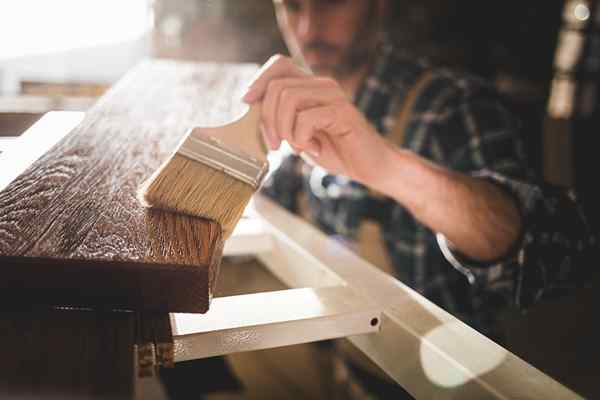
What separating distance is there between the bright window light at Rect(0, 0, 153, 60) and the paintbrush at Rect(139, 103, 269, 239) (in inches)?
31.2

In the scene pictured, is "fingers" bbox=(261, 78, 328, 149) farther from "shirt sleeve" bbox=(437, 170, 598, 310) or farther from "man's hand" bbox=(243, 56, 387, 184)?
"shirt sleeve" bbox=(437, 170, 598, 310)

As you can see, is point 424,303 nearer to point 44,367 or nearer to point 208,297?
point 208,297

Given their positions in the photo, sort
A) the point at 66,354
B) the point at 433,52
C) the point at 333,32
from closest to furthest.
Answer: the point at 66,354, the point at 333,32, the point at 433,52

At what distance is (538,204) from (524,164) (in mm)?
272

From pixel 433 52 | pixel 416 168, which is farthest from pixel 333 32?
pixel 433 52

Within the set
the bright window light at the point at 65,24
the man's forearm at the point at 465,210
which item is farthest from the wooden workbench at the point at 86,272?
the bright window light at the point at 65,24

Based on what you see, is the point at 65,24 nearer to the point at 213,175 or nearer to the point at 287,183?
the point at 287,183

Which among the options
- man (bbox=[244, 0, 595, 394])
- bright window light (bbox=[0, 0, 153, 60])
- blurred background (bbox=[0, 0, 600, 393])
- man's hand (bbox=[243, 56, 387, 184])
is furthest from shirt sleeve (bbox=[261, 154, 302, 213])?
man's hand (bbox=[243, 56, 387, 184])

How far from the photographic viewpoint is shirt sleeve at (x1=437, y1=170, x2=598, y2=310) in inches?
38.9

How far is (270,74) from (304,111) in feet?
0.26

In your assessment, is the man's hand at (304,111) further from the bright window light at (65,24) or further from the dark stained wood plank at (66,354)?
the bright window light at (65,24)

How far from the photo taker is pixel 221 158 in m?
0.58

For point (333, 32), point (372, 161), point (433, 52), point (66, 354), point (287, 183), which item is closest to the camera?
point (66, 354)

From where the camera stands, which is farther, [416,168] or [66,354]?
[416,168]
